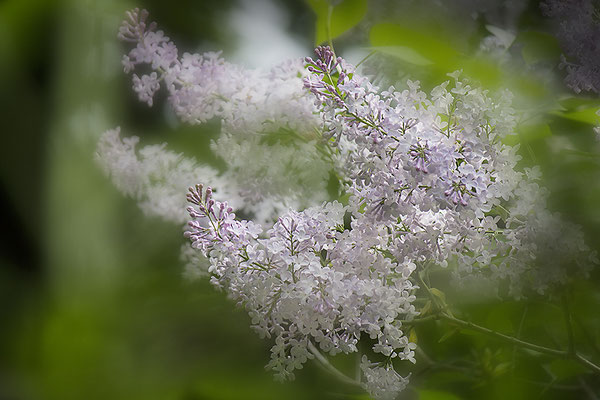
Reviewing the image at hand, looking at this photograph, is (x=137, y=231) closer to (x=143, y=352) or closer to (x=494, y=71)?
(x=143, y=352)

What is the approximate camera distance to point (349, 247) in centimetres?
21

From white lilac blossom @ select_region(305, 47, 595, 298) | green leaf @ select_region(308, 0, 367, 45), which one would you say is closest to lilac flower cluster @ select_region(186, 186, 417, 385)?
white lilac blossom @ select_region(305, 47, 595, 298)

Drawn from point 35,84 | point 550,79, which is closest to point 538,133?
point 550,79

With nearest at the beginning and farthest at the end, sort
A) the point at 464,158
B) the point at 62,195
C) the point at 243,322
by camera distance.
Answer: the point at 464,158, the point at 243,322, the point at 62,195

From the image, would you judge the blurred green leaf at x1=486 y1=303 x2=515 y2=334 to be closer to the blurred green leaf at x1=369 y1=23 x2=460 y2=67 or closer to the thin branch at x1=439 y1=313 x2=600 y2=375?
the thin branch at x1=439 y1=313 x2=600 y2=375

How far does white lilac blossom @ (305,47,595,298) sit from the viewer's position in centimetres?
19

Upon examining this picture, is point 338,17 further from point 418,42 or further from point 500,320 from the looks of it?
point 500,320

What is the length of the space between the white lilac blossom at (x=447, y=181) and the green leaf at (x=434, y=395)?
0.25 feet

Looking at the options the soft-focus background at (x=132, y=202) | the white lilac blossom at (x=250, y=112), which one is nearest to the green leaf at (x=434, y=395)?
the soft-focus background at (x=132, y=202)

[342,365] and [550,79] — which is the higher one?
[550,79]

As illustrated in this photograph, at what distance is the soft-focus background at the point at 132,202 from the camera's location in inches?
10.9

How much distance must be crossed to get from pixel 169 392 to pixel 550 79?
0.94 ft

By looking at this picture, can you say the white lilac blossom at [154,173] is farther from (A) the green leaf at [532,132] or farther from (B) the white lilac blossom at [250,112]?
(A) the green leaf at [532,132]

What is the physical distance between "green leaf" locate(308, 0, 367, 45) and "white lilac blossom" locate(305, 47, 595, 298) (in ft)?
0.30
